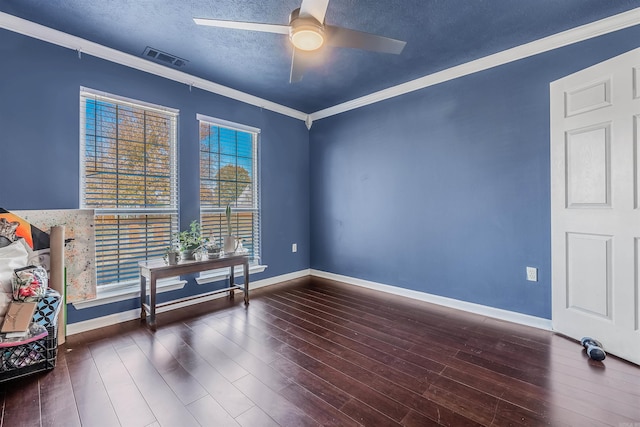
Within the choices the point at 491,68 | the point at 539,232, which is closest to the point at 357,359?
the point at 539,232

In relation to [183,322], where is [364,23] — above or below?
above

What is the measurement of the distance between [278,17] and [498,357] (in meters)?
3.11

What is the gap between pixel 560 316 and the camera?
248cm

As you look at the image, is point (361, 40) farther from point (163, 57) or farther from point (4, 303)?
point (4, 303)

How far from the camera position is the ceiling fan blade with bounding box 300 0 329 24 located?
1707mm

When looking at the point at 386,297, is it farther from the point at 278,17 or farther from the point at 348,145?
the point at 278,17

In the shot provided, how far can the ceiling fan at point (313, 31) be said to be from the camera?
1.80m

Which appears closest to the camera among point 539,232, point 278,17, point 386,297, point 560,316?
point 278,17

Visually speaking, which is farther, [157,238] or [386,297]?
[386,297]

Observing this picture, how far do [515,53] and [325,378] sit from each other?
10.9ft

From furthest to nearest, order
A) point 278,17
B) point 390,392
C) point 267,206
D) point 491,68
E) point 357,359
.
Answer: point 267,206 < point 491,68 < point 278,17 < point 357,359 < point 390,392

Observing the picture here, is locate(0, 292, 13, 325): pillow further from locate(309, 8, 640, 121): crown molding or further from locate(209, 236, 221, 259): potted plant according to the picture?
locate(309, 8, 640, 121): crown molding

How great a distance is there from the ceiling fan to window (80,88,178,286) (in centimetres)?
163

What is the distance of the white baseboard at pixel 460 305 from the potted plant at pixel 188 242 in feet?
6.87
